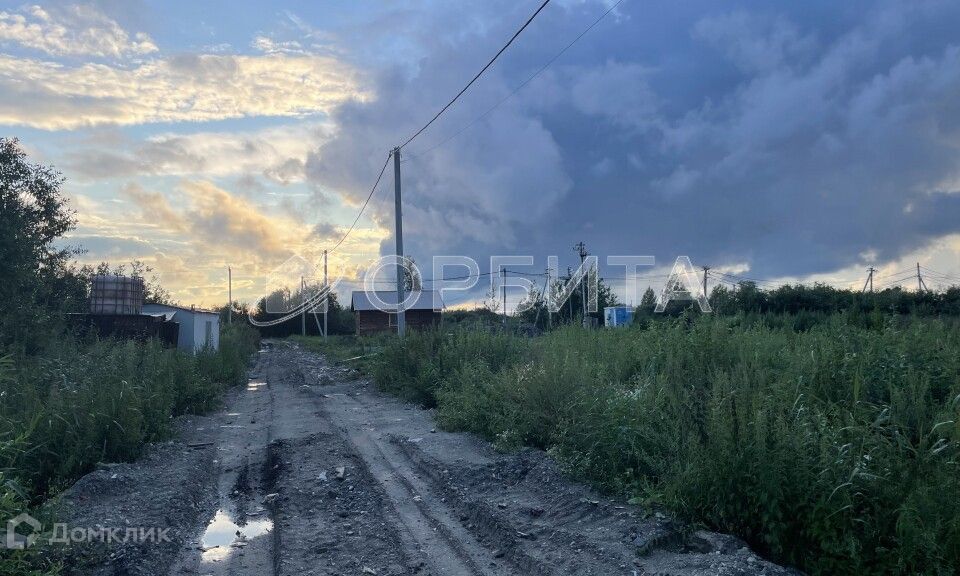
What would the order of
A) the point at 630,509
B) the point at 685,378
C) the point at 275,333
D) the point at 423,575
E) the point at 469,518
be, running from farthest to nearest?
the point at 275,333
the point at 685,378
the point at 469,518
the point at 630,509
the point at 423,575

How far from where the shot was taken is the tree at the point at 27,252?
13883 millimetres

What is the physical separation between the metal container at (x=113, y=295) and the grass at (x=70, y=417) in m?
18.7

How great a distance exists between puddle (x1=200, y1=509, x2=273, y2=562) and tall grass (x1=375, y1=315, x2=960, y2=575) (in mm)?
3188

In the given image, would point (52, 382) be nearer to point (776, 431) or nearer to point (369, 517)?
point (369, 517)

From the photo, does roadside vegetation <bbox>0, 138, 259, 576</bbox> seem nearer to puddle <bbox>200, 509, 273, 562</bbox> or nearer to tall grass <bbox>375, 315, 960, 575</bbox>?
puddle <bbox>200, 509, 273, 562</bbox>

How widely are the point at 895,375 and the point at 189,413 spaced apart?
1198 cm

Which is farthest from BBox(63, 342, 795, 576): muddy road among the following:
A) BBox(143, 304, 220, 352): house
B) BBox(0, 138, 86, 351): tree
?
BBox(143, 304, 220, 352): house

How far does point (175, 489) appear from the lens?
7148 millimetres

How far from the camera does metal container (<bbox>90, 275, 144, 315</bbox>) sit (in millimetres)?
29734

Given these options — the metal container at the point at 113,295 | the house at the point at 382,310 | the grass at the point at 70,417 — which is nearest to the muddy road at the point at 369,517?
the grass at the point at 70,417

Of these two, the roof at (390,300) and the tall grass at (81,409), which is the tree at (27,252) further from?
the roof at (390,300)

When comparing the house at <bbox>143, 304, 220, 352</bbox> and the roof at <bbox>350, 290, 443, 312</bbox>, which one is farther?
the roof at <bbox>350, 290, 443, 312</bbox>

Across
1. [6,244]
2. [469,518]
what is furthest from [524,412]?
[6,244]

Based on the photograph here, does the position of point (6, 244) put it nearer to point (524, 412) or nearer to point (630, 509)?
point (524, 412)
